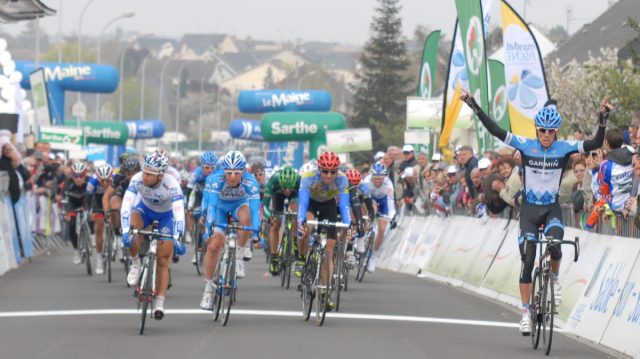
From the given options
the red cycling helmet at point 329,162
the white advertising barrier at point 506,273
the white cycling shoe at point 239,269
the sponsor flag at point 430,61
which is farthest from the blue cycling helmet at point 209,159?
the sponsor flag at point 430,61

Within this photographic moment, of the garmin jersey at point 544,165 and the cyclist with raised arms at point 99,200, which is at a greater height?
the garmin jersey at point 544,165

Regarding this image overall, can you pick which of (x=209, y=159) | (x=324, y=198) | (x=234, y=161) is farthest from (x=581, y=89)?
(x=234, y=161)

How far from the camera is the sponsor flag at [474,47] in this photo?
88.3 feet

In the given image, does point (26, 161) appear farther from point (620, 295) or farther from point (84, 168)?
point (620, 295)

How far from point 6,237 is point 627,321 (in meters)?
13.1

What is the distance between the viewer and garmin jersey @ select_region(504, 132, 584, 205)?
1363 cm

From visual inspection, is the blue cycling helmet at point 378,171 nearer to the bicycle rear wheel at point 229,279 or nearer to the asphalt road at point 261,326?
the asphalt road at point 261,326

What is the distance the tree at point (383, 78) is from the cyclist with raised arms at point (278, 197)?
2620 inches

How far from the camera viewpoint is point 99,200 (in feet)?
74.9

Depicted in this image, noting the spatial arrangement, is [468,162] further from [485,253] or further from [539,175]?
[539,175]

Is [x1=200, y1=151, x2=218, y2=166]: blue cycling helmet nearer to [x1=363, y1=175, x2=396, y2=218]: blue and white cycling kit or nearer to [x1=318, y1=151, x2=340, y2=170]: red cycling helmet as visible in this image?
[x1=363, y1=175, x2=396, y2=218]: blue and white cycling kit

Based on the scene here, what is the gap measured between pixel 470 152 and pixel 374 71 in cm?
6717

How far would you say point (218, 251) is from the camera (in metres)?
16.0

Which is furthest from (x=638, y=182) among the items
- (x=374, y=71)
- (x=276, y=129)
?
(x=374, y=71)
